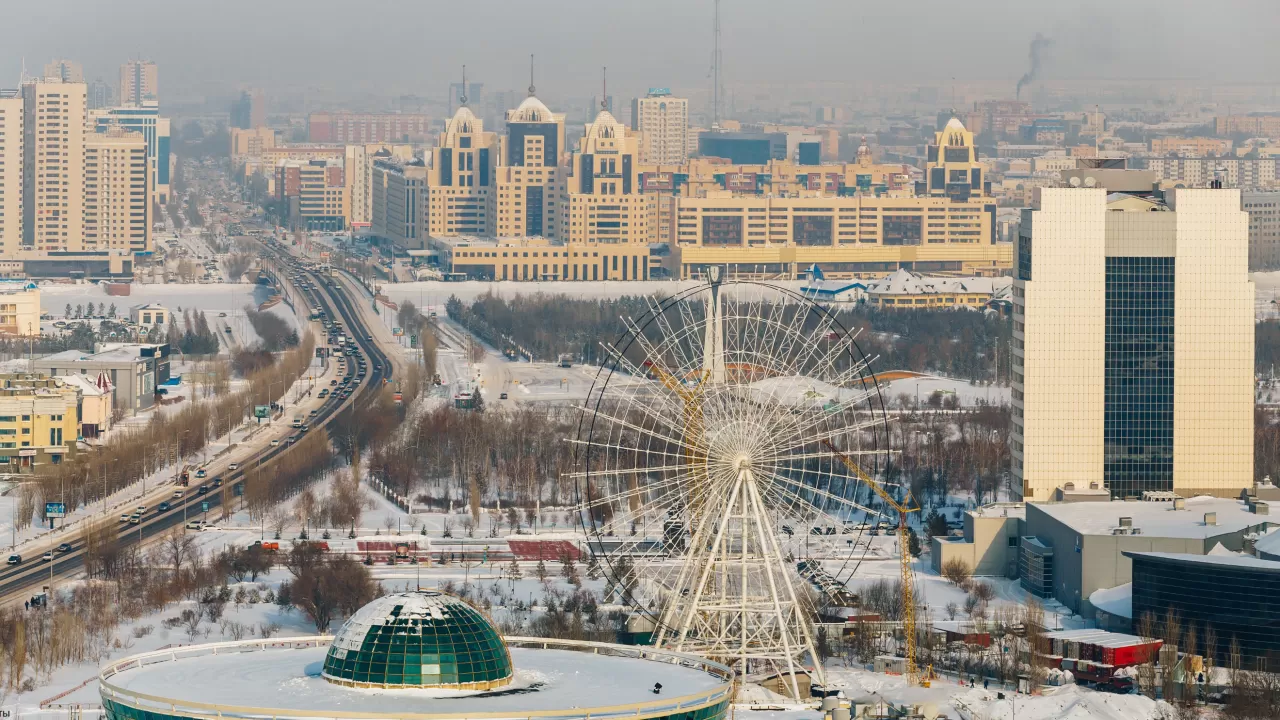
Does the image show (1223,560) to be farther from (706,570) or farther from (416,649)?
(416,649)

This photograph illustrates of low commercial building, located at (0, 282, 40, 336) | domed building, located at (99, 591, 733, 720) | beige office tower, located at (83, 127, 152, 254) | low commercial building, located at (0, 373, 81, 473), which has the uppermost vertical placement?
beige office tower, located at (83, 127, 152, 254)

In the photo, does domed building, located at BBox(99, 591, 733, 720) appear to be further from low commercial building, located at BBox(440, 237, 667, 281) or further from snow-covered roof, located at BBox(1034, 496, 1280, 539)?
low commercial building, located at BBox(440, 237, 667, 281)

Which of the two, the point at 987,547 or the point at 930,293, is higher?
the point at 930,293

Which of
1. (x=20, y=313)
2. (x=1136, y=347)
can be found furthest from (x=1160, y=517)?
(x=20, y=313)

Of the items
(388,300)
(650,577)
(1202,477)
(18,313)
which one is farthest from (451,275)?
(650,577)

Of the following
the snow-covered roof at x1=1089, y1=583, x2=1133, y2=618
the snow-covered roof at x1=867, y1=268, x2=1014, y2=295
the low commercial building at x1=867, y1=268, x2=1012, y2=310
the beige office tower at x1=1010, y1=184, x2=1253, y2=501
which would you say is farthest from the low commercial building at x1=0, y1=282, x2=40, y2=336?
the snow-covered roof at x1=1089, y1=583, x2=1133, y2=618

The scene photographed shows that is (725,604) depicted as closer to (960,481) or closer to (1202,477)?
(1202,477)
